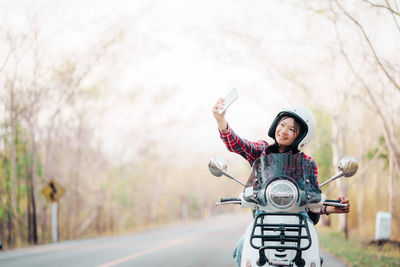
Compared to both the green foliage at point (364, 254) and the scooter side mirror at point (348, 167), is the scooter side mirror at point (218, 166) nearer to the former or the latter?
the scooter side mirror at point (348, 167)

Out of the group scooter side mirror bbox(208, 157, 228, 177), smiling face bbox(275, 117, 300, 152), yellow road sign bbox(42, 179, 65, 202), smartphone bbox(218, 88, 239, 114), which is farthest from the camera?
yellow road sign bbox(42, 179, 65, 202)

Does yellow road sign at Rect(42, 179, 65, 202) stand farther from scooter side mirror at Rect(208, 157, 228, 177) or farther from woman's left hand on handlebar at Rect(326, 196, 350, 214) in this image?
woman's left hand on handlebar at Rect(326, 196, 350, 214)

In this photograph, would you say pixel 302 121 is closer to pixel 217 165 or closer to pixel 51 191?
pixel 217 165

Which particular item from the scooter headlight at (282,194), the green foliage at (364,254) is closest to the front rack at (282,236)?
the scooter headlight at (282,194)

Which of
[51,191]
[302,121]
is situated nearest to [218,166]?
[302,121]

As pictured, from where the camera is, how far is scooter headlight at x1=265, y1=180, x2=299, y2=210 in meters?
3.51

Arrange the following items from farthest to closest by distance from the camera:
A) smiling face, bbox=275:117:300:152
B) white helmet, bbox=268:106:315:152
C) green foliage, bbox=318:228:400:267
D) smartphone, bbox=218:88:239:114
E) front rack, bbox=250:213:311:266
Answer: green foliage, bbox=318:228:400:267 < smiling face, bbox=275:117:300:152 < white helmet, bbox=268:106:315:152 < smartphone, bbox=218:88:239:114 < front rack, bbox=250:213:311:266

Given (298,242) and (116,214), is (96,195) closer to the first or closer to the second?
(116,214)

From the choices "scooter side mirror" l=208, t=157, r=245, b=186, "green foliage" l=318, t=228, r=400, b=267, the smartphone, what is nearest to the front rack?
"scooter side mirror" l=208, t=157, r=245, b=186

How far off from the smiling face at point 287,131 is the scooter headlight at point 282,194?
67cm

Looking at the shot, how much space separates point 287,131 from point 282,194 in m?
0.78

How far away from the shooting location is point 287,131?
4133 millimetres

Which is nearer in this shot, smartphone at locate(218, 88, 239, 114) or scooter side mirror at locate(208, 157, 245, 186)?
smartphone at locate(218, 88, 239, 114)

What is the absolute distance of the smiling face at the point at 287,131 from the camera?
163 inches
